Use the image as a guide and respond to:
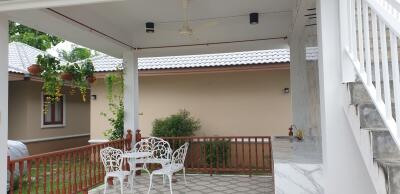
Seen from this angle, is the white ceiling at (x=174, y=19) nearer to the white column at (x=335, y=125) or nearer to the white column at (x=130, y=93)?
the white column at (x=130, y=93)

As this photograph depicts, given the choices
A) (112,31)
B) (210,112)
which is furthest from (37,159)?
(210,112)

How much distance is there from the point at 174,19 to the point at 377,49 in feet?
13.3

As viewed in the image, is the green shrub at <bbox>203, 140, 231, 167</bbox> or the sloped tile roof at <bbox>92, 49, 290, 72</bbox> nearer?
the green shrub at <bbox>203, 140, 231, 167</bbox>

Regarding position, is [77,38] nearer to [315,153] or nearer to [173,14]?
[173,14]

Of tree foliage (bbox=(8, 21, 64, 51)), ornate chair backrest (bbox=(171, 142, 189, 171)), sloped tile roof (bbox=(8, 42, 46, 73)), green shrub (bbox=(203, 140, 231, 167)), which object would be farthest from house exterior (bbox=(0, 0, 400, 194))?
tree foliage (bbox=(8, 21, 64, 51))

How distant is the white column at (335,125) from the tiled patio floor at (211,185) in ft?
9.58

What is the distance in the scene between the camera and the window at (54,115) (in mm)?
10750

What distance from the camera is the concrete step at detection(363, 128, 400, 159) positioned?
1847mm

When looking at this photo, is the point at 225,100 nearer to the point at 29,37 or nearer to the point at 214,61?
the point at 214,61

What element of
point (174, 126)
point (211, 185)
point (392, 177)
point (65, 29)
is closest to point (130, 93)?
point (174, 126)

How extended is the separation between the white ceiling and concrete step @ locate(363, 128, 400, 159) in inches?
125

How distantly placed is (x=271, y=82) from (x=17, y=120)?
7.86m

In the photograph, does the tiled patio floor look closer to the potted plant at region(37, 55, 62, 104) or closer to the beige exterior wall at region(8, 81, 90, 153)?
the potted plant at region(37, 55, 62, 104)

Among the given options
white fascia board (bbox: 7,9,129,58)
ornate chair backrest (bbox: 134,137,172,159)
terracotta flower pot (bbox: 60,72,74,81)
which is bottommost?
ornate chair backrest (bbox: 134,137,172,159)
